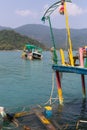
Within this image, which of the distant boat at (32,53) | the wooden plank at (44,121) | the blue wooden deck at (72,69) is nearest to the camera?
the wooden plank at (44,121)

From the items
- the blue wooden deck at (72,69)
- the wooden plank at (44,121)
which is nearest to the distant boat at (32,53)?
the blue wooden deck at (72,69)

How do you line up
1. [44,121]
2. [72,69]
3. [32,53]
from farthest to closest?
[32,53] → [72,69] → [44,121]

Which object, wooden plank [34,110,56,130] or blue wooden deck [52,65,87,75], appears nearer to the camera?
wooden plank [34,110,56,130]

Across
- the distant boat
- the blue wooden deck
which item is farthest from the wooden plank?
the distant boat

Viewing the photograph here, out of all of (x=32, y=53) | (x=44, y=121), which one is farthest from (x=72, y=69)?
(x=32, y=53)

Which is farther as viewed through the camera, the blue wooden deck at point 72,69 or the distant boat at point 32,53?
the distant boat at point 32,53

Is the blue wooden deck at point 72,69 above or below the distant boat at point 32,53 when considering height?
below

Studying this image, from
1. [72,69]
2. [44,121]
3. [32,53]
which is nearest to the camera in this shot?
[44,121]

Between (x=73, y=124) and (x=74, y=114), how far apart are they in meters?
2.84

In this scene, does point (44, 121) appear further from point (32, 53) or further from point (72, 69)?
point (32, 53)

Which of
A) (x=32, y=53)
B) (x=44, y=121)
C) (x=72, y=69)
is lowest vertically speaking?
(x=44, y=121)

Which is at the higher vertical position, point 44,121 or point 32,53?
point 32,53

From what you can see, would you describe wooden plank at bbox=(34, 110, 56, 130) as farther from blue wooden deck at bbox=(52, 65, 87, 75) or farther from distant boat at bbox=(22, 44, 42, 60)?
distant boat at bbox=(22, 44, 42, 60)

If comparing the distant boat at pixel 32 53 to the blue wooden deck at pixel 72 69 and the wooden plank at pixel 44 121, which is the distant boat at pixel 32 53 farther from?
the wooden plank at pixel 44 121
